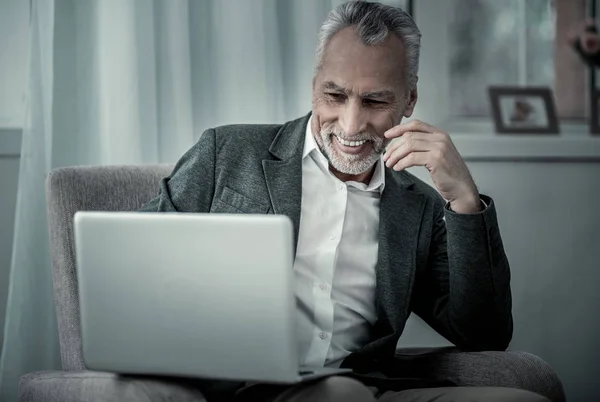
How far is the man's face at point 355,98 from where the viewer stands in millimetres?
1820

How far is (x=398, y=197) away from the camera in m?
1.92

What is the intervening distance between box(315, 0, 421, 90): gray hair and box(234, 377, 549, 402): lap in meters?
0.67

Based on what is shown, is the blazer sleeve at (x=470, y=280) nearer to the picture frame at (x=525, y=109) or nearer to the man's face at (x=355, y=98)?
the man's face at (x=355, y=98)

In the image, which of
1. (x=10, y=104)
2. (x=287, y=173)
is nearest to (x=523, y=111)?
(x=287, y=173)

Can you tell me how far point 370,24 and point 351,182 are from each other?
1.08 ft

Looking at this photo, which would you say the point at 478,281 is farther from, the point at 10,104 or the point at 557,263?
the point at 10,104

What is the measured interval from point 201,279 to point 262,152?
596 millimetres

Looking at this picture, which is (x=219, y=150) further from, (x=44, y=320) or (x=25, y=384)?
(x=44, y=320)

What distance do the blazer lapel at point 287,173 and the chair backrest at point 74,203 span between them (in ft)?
0.96

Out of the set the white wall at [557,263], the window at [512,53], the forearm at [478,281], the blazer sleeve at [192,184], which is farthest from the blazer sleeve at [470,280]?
the window at [512,53]

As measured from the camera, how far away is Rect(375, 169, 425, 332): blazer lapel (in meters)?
1.83

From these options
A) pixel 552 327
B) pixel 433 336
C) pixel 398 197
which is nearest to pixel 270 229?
pixel 398 197

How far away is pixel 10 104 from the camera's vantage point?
2.36m

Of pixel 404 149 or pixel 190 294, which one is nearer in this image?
pixel 190 294
